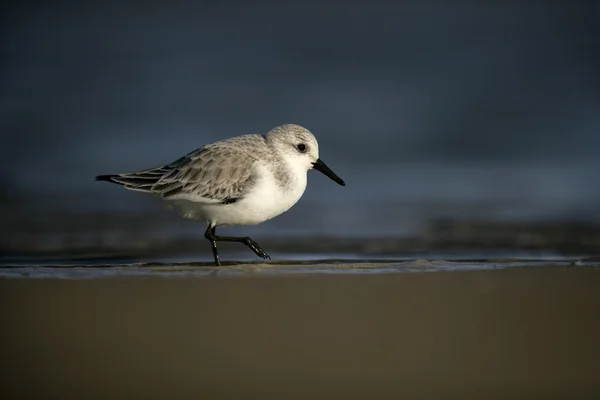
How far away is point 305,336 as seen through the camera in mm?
4449

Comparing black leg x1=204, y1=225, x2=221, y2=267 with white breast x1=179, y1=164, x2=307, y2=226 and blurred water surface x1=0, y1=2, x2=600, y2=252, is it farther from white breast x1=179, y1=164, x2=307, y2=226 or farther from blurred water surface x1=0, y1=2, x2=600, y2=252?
blurred water surface x1=0, y1=2, x2=600, y2=252

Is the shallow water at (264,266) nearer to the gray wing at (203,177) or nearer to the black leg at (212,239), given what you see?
the black leg at (212,239)

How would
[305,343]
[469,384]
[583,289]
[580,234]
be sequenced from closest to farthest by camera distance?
1. [469,384]
2. [305,343]
3. [583,289]
4. [580,234]

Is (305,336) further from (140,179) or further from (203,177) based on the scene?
(140,179)

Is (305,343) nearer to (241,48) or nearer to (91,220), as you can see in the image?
(91,220)

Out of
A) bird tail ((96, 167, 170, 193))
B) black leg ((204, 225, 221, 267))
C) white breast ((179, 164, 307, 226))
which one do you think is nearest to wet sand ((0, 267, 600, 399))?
black leg ((204, 225, 221, 267))

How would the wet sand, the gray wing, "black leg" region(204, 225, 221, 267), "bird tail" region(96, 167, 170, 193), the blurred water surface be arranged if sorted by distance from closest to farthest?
the wet sand
"black leg" region(204, 225, 221, 267)
the gray wing
"bird tail" region(96, 167, 170, 193)
the blurred water surface

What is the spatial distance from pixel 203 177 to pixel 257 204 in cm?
51

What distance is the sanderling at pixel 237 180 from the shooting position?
6.66m

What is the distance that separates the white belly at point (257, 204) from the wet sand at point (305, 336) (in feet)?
3.82

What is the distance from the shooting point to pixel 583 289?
516 centimetres

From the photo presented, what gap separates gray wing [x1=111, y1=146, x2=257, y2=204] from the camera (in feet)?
22.0

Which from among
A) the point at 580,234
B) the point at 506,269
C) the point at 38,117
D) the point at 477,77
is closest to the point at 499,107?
the point at 477,77

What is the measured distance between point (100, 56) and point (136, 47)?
28.9 inches
